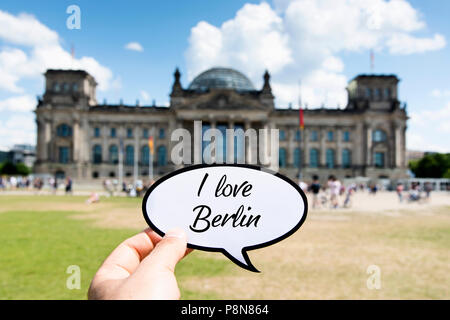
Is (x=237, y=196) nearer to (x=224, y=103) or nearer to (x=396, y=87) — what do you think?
(x=224, y=103)

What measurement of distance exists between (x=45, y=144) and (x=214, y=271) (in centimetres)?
5941

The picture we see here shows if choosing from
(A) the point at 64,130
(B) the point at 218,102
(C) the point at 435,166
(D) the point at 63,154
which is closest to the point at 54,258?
(B) the point at 218,102

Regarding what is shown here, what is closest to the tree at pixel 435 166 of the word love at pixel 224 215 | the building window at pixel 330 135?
the building window at pixel 330 135

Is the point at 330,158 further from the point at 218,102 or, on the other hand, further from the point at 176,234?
the point at 176,234

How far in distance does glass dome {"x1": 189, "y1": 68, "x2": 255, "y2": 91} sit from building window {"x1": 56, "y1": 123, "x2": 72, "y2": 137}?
26194 mm

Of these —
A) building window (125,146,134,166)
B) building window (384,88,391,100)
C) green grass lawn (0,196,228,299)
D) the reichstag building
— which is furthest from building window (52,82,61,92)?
building window (384,88,391,100)

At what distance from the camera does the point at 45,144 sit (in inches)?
2227

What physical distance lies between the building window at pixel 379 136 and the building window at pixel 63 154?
194 ft

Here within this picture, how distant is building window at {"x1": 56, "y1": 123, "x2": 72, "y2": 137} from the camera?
57.5 metres

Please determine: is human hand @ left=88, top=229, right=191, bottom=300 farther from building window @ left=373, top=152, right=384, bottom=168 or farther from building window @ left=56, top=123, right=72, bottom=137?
building window @ left=373, top=152, right=384, bottom=168

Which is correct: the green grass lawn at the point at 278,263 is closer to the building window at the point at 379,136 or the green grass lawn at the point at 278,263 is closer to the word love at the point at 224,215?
the word love at the point at 224,215
